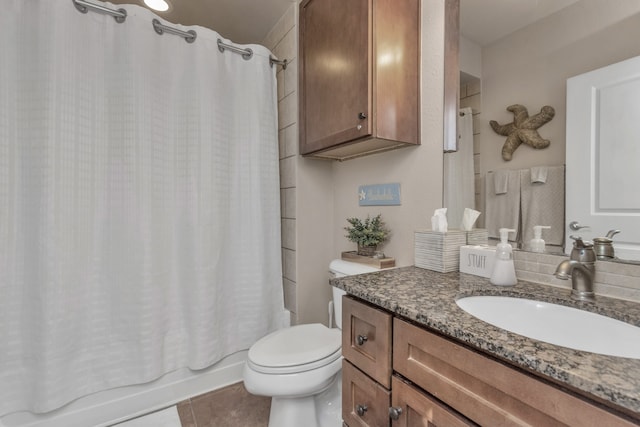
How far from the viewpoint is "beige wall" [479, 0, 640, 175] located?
2.70 feet

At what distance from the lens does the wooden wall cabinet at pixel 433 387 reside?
490mm

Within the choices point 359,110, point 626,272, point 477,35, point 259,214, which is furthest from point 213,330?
point 477,35

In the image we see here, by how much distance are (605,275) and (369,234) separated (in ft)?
2.90

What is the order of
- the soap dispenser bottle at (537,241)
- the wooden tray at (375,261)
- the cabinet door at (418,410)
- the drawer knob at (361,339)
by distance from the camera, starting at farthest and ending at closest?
the wooden tray at (375,261), the soap dispenser bottle at (537,241), the drawer knob at (361,339), the cabinet door at (418,410)

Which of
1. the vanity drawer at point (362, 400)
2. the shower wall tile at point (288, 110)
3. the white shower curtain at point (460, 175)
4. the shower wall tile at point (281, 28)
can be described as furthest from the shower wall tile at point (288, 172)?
the vanity drawer at point (362, 400)

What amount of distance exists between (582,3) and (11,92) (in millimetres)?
2105

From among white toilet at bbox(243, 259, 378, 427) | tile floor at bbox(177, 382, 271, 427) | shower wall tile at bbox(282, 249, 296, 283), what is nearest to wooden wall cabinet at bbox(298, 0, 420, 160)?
white toilet at bbox(243, 259, 378, 427)

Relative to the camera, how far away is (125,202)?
4.65ft

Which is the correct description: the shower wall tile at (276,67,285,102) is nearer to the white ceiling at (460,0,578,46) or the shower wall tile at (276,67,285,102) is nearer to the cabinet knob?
the white ceiling at (460,0,578,46)

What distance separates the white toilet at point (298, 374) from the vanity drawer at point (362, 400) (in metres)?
0.29

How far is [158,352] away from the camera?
150cm

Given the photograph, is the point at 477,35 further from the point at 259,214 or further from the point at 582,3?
the point at 259,214

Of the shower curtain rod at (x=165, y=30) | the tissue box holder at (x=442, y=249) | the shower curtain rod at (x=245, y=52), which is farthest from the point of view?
the shower curtain rod at (x=245, y=52)

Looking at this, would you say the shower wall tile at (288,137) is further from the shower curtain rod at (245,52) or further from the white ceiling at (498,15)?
the white ceiling at (498,15)
